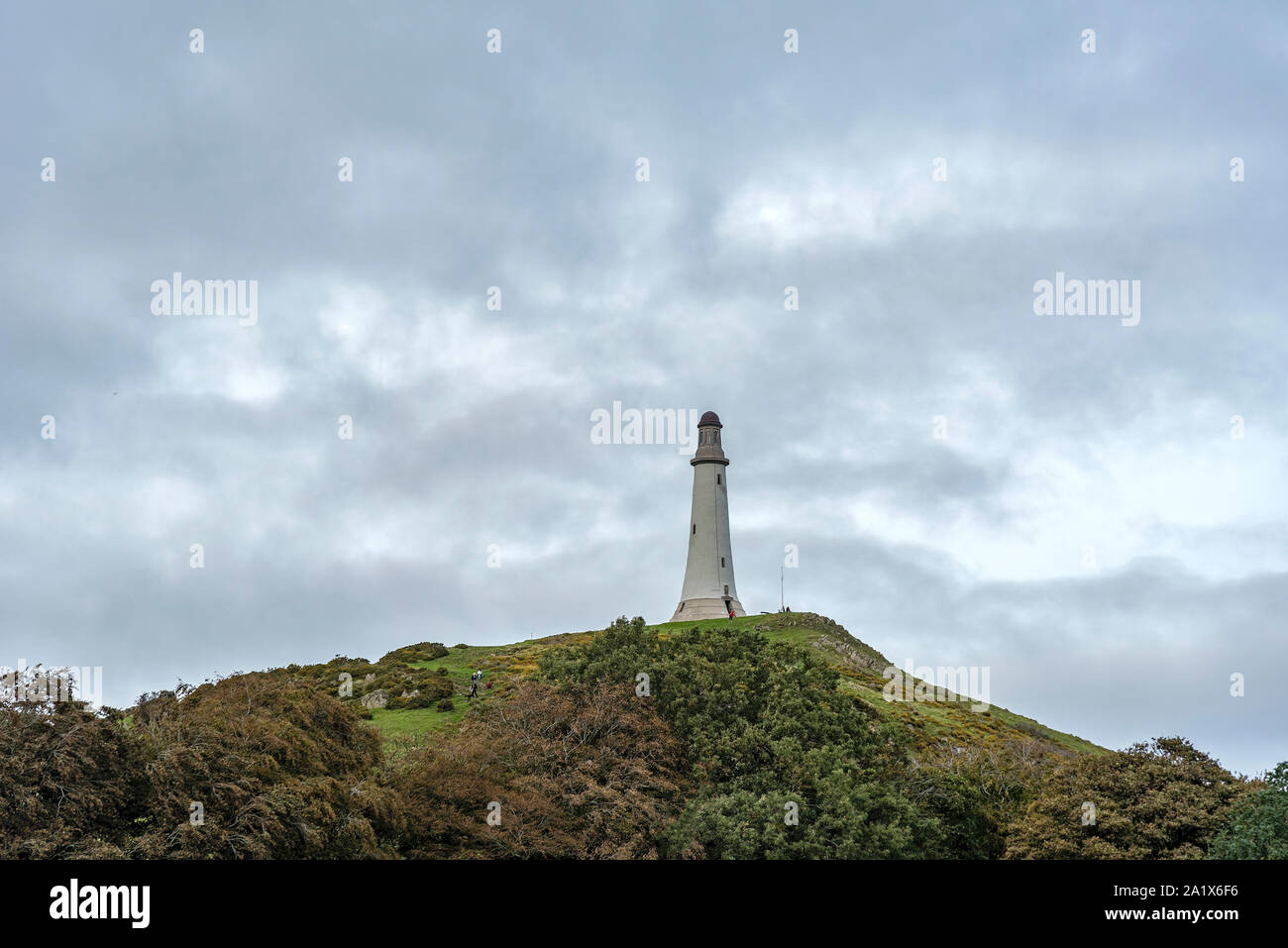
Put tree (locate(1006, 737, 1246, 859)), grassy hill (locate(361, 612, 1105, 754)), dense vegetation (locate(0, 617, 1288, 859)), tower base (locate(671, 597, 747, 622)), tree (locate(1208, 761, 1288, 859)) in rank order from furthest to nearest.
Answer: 1. tower base (locate(671, 597, 747, 622))
2. grassy hill (locate(361, 612, 1105, 754))
3. tree (locate(1006, 737, 1246, 859))
4. tree (locate(1208, 761, 1288, 859))
5. dense vegetation (locate(0, 617, 1288, 859))

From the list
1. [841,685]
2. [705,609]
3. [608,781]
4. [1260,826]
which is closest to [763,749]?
[608,781]

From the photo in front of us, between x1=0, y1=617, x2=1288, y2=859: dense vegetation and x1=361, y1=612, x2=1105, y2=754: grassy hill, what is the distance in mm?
8716

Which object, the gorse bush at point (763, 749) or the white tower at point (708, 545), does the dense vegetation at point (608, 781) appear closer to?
the gorse bush at point (763, 749)

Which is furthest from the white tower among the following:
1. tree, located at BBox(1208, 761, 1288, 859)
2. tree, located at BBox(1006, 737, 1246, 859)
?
tree, located at BBox(1208, 761, 1288, 859)

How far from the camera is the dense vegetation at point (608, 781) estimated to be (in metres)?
23.1

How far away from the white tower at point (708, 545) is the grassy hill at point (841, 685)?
12.0 ft

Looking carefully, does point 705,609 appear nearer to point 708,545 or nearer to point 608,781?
point 708,545

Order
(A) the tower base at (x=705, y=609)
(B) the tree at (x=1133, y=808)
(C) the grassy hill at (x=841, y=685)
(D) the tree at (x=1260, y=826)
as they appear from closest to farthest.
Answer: (D) the tree at (x=1260, y=826), (B) the tree at (x=1133, y=808), (C) the grassy hill at (x=841, y=685), (A) the tower base at (x=705, y=609)

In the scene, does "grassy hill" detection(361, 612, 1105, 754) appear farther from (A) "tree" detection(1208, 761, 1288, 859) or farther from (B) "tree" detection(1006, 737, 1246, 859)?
(A) "tree" detection(1208, 761, 1288, 859)

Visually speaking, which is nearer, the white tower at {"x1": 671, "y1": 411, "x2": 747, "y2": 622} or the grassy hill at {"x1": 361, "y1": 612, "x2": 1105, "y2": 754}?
the grassy hill at {"x1": 361, "y1": 612, "x2": 1105, "y2": 754}

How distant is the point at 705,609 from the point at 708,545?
5099 mm

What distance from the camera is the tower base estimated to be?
77.5 meters

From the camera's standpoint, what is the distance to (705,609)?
255 ft

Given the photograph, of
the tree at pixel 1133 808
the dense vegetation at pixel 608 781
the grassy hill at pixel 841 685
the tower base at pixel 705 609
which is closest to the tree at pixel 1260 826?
the dense vegetation at pixel 608 781
